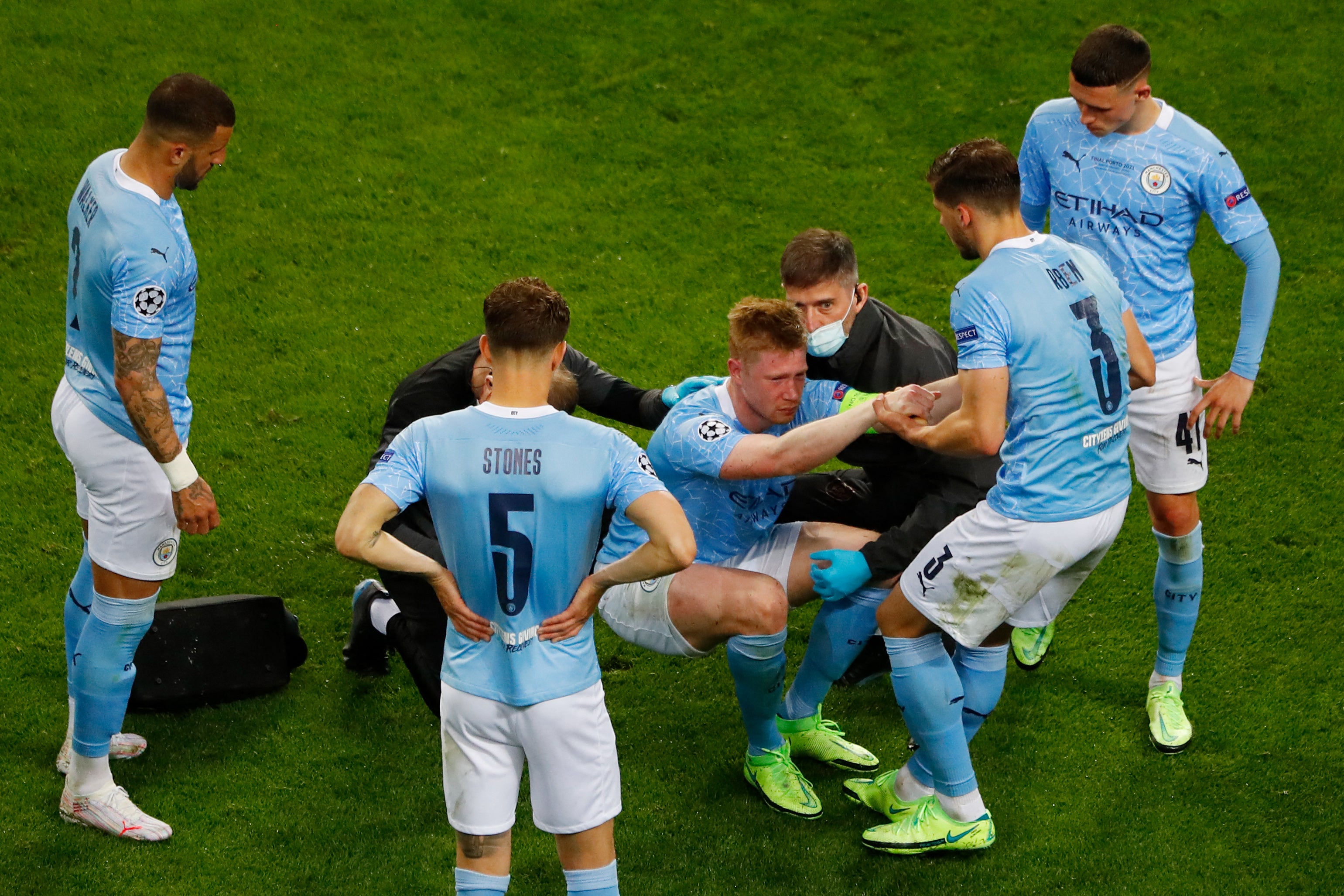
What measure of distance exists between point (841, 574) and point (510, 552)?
145 cm

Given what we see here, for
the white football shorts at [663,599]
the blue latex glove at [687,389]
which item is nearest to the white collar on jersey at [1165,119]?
the blue latex glove at [687,389]

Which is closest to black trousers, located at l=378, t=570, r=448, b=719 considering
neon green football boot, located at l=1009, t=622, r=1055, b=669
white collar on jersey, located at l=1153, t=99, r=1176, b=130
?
neon green football boot, located at l=1009, t=622, r=1055, b=669

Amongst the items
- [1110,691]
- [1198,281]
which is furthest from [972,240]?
[1198,281]

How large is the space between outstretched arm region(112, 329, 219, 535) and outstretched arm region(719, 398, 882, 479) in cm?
162

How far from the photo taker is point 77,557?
5.95 metres

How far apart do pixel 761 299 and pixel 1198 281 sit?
15.7 ft

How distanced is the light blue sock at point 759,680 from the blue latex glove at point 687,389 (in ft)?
2.82

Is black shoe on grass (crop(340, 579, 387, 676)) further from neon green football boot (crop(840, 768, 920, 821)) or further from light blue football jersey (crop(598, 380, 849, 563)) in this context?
neon green football boot (crop(840, 768, 920, 821))

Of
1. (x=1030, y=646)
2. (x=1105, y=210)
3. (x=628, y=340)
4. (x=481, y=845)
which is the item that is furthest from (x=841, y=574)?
(x=628, y=340)

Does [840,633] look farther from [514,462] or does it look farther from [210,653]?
[210,653]

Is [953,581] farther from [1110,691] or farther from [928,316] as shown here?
[928,316]

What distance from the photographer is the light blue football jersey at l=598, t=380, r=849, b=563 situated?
4211 mm

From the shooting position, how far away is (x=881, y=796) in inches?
180

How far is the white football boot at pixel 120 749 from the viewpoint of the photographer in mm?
4730
